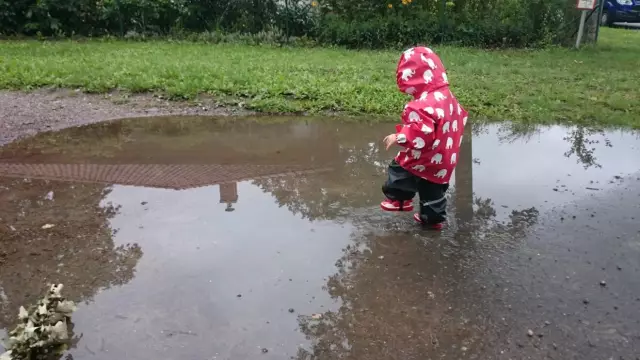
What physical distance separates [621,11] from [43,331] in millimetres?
21102

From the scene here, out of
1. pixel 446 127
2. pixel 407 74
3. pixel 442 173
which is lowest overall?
pixel 442 173

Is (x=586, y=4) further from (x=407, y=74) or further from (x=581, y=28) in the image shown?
(x=407, y=74)

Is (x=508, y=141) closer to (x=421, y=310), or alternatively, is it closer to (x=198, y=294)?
(x=421, y=310)

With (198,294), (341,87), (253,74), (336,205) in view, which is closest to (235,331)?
(198,294)

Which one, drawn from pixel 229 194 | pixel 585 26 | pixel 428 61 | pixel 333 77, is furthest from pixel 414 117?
pixel 585 26

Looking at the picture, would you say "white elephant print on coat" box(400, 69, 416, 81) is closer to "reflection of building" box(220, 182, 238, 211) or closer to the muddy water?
the muddy water

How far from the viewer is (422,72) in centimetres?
386

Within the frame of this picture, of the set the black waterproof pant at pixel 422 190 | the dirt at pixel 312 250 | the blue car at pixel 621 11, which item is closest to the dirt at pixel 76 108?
the dirt at pixel 312 250

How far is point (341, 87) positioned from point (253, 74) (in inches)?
59.3

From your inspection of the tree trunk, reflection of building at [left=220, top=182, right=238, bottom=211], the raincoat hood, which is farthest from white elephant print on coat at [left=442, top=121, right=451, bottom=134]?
the tree trunk

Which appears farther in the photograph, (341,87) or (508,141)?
(341,87)

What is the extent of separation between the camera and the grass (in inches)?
296

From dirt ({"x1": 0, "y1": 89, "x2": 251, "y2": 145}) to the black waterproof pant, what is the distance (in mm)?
3524

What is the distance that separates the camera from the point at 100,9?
13.6 m
